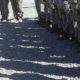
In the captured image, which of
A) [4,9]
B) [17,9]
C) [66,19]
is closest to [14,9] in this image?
[17,9]

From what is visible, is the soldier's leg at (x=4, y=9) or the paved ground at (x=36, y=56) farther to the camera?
the soldier's leg at (x=4, y=9)

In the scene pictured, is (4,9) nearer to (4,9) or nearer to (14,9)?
(4,9)

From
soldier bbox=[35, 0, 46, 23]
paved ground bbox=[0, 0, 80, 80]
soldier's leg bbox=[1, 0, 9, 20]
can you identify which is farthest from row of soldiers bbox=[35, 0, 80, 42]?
soldier's leg bbox=[1, 0, 9, 20]

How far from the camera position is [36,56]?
9781mm

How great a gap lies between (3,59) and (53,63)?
133 cm

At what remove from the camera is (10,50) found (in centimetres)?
1080

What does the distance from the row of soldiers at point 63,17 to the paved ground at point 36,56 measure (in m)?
0.26

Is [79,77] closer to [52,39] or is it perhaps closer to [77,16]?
[77,16]

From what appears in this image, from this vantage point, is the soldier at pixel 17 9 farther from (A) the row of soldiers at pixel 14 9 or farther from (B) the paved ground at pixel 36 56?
(B) the paved ground at pixel 36 56

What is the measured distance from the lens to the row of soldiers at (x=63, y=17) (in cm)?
1041

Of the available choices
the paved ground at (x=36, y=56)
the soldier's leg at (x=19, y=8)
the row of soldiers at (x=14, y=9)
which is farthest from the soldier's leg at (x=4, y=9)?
the paved ground at (x=36, y=56)

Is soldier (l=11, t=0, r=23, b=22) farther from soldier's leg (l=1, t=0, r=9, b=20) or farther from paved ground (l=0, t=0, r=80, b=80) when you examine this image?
paved ground (l=0, t=0, r=80, b=80)

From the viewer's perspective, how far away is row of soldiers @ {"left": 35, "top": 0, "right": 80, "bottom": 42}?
10406mm

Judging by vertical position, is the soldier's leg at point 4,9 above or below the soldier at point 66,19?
below
